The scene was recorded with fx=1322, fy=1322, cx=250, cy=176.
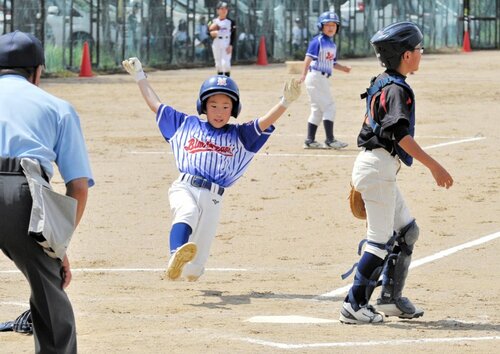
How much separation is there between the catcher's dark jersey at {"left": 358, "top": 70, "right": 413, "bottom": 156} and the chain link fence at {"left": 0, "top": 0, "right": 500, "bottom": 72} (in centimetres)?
2422

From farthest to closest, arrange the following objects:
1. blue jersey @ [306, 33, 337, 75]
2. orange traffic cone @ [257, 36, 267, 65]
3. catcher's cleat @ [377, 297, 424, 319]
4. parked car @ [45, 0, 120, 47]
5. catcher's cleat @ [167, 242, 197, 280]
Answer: orange traffic cone @ [257, 36, 267, 65]
parked car @ [45, 0, 120, 47]
blue jersey @ [306, 33, 337, 75]
catcher's cleat @ [167, 242, 197, 280]
catcher's cleat @ [377, 297, 424, 319]

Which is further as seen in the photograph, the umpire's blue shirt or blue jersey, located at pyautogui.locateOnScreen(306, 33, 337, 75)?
blue jersey, located at pyautogui.locateOnScreen(306, 33, 337, 75)

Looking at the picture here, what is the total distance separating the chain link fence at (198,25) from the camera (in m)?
33.2

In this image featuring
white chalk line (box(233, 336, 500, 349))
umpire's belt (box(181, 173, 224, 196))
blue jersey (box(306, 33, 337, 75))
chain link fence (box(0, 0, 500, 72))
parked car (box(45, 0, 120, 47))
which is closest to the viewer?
white chalk line (box(233, 336, 500, 349))

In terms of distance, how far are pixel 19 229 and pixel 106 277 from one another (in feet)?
15.6

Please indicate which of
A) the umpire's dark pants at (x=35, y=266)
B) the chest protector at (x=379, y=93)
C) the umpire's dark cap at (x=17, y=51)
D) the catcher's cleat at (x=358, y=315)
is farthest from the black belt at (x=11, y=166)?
the catcher's cleat at (x=358, y=315)

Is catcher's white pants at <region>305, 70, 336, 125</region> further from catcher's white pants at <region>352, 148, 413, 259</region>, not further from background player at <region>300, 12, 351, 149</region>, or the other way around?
catcher's white pants at <region>352, 148, 413, 259</region>

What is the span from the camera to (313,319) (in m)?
8.62

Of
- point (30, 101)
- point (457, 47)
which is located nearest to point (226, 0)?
point (457, 47)

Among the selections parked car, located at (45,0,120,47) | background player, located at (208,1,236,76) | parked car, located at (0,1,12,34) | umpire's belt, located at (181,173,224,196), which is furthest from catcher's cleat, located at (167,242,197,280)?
parked car, located at (45,0,120,47)

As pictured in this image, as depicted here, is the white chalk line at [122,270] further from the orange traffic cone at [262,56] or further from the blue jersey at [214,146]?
the orange traffic cone at [262,56]

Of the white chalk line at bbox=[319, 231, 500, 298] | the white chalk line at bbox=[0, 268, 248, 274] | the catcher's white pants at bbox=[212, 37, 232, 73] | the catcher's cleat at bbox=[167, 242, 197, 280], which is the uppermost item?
the catcher's white pants at bbox=[212, 37, 232, 73]

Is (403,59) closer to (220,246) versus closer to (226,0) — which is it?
(220,246)

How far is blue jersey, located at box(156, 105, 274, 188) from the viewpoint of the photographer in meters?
9.55
